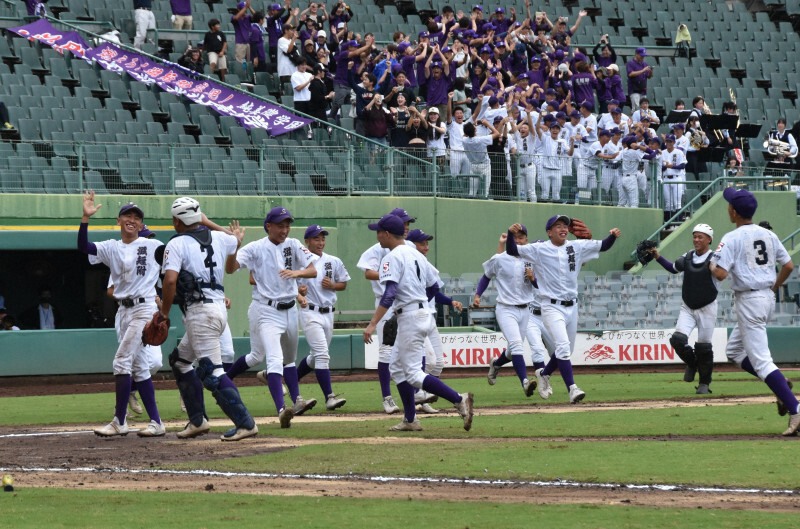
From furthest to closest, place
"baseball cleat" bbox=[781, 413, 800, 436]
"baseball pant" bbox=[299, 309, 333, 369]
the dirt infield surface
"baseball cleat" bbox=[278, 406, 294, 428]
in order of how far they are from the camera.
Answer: "baseball pant" bbox=[299, 309, 333, 369] < "baseball cleat" bbox=[278, 406, 294, 428] < "baseball cleat" bbox=[781, 413, 800, 436] < the dirt infield surface

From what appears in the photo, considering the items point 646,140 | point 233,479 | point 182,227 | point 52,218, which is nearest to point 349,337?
point 52,218

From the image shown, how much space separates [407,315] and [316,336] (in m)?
2.50

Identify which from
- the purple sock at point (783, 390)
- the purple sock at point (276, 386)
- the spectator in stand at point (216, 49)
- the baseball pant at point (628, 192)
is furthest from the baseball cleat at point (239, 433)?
the baseball pant at point (628, 192)

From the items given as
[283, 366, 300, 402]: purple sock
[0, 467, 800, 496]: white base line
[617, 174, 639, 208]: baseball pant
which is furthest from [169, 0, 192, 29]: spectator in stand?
[0, 467, 800, 496]: white base line

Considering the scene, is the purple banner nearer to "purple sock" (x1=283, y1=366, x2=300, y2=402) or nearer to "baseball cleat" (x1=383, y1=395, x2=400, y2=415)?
"baseball cleat" (x1=383, y1=395, x2=400, y2=415)

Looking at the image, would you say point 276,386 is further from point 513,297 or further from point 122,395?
point 513,297

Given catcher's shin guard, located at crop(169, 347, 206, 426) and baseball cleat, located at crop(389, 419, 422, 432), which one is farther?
baseball cleat, located at crop(389, 419, 422, 432)

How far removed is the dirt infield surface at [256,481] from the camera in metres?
7.11

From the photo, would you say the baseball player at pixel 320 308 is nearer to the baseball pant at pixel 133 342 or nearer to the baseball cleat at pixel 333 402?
the baseball cleat at pixel 333 402

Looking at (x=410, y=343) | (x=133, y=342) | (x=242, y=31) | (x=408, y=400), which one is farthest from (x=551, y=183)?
(x=133, y=342)

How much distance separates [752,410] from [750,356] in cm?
228

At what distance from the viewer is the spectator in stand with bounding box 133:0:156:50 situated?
82.4ft

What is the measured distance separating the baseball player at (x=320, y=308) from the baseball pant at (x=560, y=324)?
2.46 m

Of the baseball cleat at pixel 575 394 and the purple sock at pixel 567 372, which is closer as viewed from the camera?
the baseball cleat at pixel 575 394
